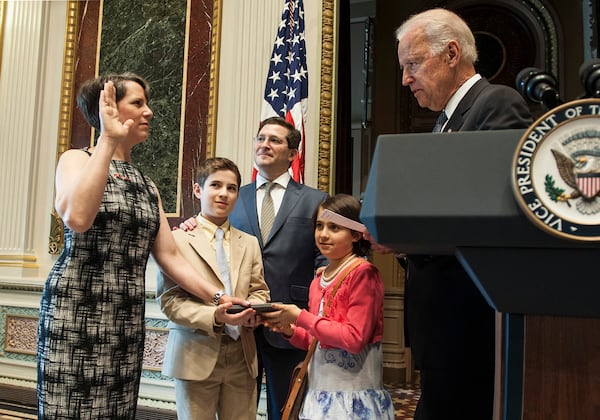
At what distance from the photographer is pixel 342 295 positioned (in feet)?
6.34

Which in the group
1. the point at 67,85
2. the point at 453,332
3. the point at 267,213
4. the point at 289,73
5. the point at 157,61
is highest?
the point at 157,61

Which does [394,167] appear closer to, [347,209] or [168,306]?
[347,209]

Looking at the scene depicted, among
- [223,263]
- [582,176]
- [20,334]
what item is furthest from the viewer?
[20,334]

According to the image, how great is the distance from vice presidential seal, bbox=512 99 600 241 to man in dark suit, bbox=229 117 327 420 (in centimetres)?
186

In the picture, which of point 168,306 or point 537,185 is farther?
point 168,306

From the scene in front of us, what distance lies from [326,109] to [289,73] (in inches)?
13.9

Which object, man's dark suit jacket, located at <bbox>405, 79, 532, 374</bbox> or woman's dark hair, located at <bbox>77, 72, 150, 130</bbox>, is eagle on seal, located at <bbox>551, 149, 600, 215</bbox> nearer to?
man's dark suit jacket, located at <bbox>405, 79, 532, 374</bbox>

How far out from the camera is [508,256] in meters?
0.74

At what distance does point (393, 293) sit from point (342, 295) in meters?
4.82

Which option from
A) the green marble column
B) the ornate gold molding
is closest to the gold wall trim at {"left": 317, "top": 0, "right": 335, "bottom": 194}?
the green marble column

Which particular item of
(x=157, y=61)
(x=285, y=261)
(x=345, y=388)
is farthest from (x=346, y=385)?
(x=157, y=61)

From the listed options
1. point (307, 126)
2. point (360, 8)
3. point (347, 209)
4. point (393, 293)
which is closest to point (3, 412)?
point (307, 126)

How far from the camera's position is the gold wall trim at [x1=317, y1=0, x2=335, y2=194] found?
12.8 feet

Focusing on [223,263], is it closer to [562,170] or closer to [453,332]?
[453,332]
